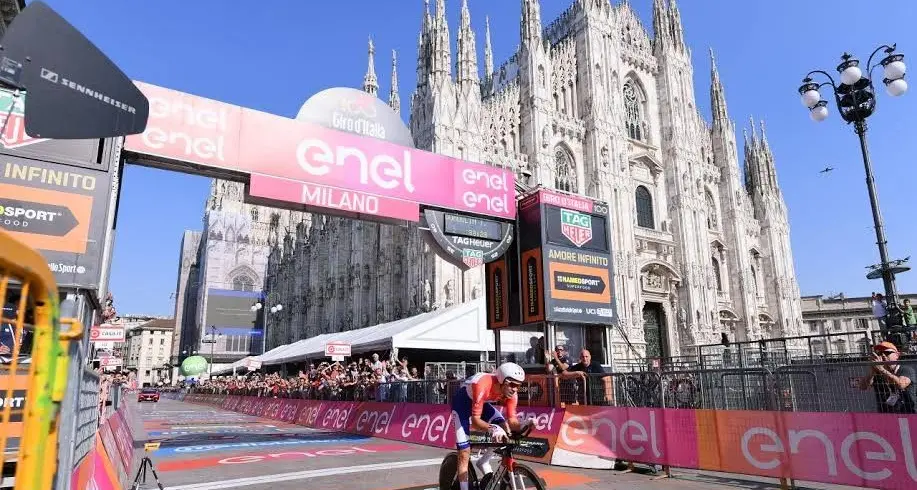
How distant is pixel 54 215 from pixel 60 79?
2668 millimetres

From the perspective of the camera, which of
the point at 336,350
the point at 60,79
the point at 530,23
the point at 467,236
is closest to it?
the point at 60,79

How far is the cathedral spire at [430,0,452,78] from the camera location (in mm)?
32469

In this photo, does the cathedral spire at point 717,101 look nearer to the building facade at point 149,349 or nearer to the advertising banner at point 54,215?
the advertising banner at point 54,215

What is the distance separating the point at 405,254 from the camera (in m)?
34.7

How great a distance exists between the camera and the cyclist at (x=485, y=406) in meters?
5.26

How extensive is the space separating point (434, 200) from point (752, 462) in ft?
26.4

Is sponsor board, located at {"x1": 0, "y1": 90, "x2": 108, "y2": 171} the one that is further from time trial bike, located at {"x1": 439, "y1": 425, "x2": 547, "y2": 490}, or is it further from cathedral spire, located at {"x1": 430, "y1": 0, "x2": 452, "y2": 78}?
cathedral spire, located at {"x1": 430, "y1": 0, "x2": 452, "y2": 78}

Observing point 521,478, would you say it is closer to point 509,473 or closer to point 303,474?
point 509,473

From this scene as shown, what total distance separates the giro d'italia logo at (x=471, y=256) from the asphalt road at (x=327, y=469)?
4.24 m

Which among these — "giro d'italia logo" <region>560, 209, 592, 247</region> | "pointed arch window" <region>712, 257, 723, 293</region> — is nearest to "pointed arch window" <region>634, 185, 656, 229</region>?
"pointed arch window" <region>712, 257, 723, 293</region>

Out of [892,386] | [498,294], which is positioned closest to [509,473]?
[892,386]

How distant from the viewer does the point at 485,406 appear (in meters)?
6.09

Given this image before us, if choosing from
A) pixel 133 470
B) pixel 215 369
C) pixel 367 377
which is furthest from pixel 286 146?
pixel 215 369

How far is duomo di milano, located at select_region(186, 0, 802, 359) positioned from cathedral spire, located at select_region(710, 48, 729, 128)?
143mm
